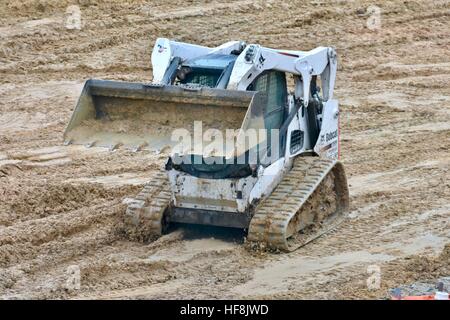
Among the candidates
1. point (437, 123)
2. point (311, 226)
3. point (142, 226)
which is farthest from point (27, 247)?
point (437, 123)

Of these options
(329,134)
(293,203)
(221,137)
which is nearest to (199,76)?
(221,137)

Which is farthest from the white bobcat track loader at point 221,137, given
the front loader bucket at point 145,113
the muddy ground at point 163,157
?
the muddy ground at point 163,157

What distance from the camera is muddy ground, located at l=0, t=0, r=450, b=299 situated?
10867 millimetres

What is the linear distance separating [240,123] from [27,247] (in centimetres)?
243

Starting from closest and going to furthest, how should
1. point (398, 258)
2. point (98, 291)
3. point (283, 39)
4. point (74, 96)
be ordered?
point (98, 291) < point (398, 258) < point (74, 96) < point (283, 39)

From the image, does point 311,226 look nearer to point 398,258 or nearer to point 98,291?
point 398,258

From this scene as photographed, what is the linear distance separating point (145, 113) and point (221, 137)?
89cm

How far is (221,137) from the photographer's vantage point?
1109 centimetres

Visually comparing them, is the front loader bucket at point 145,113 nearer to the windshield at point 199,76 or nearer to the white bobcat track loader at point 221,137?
the white bobcat track loader at point 221,137

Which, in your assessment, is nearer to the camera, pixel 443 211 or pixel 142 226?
pixel 142 226

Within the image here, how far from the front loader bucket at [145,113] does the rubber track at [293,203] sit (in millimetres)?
996

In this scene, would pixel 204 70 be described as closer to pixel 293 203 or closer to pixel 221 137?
pixel 221 137

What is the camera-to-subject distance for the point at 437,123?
17.2m

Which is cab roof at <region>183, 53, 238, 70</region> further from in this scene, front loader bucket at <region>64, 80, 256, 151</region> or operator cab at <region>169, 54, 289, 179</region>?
front loader bucket at <region>64, 80, 256, 151</region>
